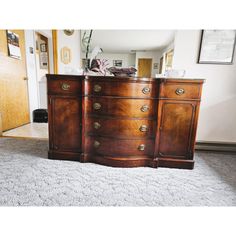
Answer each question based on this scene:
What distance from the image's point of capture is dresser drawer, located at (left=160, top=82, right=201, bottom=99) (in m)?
1.43

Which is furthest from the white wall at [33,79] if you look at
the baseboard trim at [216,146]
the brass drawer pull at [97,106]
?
the baseboard trim at [216,146]

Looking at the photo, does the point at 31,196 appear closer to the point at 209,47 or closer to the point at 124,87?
the point at 124,87

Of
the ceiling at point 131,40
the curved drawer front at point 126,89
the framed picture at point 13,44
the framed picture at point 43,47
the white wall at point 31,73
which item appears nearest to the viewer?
the curved drawer front at point 126,89

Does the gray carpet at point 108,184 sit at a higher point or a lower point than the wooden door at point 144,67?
lower

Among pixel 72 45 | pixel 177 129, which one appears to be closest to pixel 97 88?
pixel 177 129

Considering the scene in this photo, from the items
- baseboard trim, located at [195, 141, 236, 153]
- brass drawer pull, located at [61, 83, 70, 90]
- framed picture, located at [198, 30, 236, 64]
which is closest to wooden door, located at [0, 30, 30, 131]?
brass drawer pull, located at [61, 83, 70, 90]

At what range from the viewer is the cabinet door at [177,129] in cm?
147

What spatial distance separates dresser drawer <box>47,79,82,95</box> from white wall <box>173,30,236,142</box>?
48.1 inches

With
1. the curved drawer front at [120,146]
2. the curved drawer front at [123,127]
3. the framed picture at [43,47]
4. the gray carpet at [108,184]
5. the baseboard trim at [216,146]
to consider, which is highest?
the framed picture at [43,47]

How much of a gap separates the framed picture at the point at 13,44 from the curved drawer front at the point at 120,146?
86.2 inches

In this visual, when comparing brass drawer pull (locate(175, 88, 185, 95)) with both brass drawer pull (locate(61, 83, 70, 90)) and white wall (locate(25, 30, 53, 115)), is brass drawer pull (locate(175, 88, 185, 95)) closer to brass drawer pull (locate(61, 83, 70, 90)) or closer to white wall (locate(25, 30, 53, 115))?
brass drawer pull (locate(61, 83, 70, 90))

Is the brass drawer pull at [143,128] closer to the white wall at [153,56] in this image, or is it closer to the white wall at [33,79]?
the white wall at [153,56]

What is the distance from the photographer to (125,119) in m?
1.48
